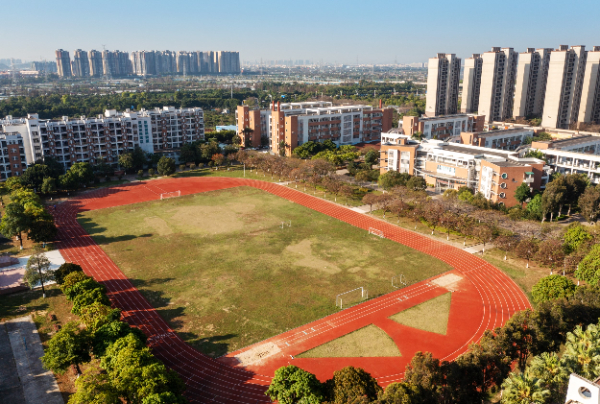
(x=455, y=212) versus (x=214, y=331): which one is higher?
(x=455, y=212)

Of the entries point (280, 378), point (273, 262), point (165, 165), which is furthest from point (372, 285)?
point (165, 165)

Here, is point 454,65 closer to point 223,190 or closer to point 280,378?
point 223,190

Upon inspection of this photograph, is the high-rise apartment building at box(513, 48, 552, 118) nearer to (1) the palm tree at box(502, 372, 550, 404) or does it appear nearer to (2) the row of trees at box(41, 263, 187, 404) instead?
(1) the palm tree at box(502, 372, 550, 404)

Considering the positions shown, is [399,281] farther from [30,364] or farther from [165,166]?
[165,166]

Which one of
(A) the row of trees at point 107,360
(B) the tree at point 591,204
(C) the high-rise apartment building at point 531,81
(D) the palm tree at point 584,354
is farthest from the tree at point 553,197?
(C) the high-rise apartment building at point 531,81

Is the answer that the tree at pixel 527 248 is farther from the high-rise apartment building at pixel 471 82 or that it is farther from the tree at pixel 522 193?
the high-rise apartment building at pixel 471 82

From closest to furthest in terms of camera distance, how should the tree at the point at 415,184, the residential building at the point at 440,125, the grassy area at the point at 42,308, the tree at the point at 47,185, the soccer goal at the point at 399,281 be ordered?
the grassy area at the point at 42,308, the soccer goal at the point at 399,281, the tree at the point at 415,184, the tree at the point at 47,185, the residential building at the point at 440,125

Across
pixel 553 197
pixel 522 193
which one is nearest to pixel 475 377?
pixel 553 197
